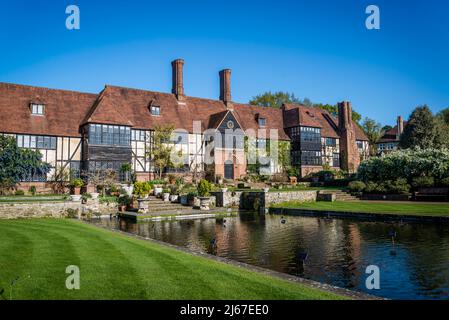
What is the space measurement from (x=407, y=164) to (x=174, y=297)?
2929 centimetres

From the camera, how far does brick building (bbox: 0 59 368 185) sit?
32.4 metres

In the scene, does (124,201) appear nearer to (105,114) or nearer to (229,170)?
(105,114)

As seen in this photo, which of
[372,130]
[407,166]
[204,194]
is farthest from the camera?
[372,130]

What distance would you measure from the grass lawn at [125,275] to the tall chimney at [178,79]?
109 ft

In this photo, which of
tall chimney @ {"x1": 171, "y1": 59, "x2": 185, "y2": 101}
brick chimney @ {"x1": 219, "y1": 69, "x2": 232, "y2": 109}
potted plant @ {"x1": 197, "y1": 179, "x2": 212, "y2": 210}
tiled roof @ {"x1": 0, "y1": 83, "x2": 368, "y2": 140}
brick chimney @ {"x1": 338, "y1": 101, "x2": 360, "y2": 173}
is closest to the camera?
potted plant @ {"x1": 197, "y1": 179, "x2": 212, "y2": 210}

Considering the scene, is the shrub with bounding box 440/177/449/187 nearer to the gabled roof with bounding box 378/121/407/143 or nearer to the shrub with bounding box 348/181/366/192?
the shrub with bounding box 348/181/366/192

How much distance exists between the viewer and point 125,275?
7.74m

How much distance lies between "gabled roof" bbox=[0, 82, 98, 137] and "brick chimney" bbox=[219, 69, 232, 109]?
16.3 metres

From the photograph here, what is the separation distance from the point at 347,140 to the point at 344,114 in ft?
11.9

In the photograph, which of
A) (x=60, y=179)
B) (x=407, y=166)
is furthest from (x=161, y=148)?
(x=407, y=166)

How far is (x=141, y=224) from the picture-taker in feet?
68.3

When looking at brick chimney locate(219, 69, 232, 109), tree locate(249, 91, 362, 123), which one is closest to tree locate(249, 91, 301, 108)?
tree locate(249, 91, 362, 123)

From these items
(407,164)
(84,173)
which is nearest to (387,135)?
(407,164)

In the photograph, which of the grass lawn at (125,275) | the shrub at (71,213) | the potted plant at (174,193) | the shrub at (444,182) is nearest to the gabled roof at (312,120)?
the shrub at (444,182)
